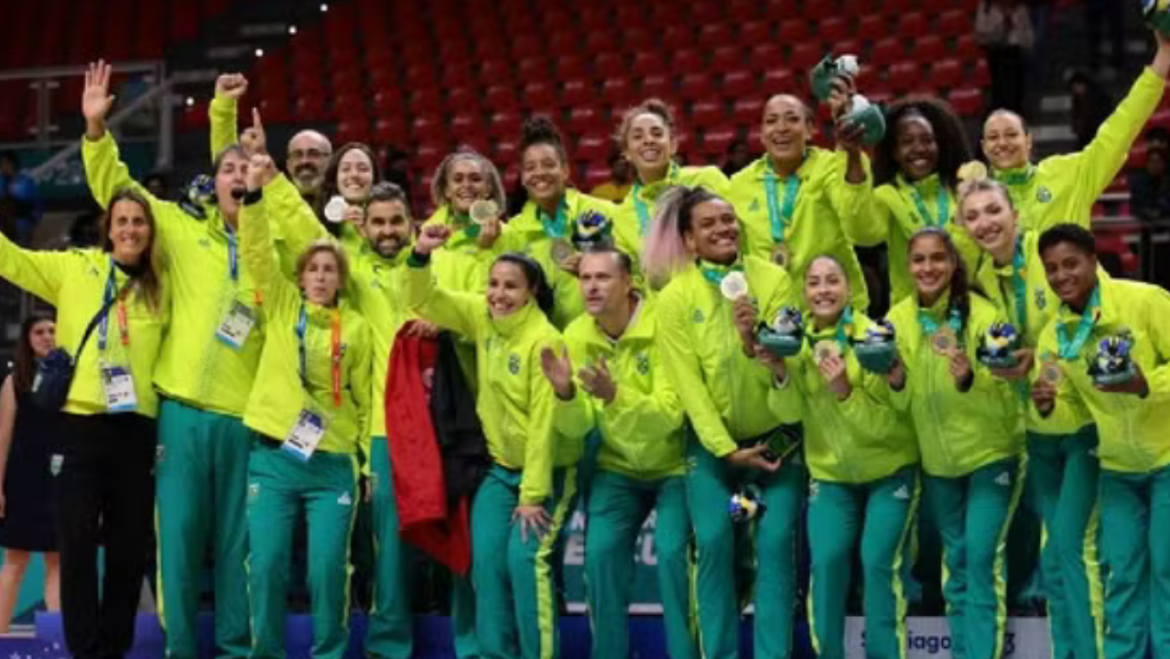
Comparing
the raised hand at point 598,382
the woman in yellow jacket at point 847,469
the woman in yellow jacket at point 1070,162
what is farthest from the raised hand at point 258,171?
the woman in yellow jacket at point 1070,162

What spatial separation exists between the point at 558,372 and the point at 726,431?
0.67 metres

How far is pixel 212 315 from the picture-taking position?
8773mm

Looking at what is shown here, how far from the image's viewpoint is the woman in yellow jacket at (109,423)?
27.9 feet

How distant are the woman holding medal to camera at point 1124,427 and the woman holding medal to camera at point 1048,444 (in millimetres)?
71

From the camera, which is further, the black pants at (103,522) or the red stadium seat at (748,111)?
the red stadium seat at (748,111)

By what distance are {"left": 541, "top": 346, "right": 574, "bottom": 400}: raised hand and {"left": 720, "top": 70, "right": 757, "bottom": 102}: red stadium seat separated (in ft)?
30.3

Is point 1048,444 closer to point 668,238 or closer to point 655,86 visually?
point 668,238

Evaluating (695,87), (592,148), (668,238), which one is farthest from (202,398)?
(695,87)

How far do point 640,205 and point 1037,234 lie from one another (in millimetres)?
1642

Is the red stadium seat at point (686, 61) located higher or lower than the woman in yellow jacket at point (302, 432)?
higher

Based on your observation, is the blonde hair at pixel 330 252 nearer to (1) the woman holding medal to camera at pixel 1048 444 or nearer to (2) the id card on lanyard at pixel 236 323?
(2) the id card on lanyard at pixel 236 323

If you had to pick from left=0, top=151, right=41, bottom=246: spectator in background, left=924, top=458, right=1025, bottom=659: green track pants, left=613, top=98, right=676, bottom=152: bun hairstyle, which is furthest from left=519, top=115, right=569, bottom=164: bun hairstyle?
left=0, top=151, right=41, bottom=246: spectator in background

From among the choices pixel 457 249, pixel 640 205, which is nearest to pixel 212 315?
pixel 457 249

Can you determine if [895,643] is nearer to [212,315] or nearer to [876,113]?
[876,113]
